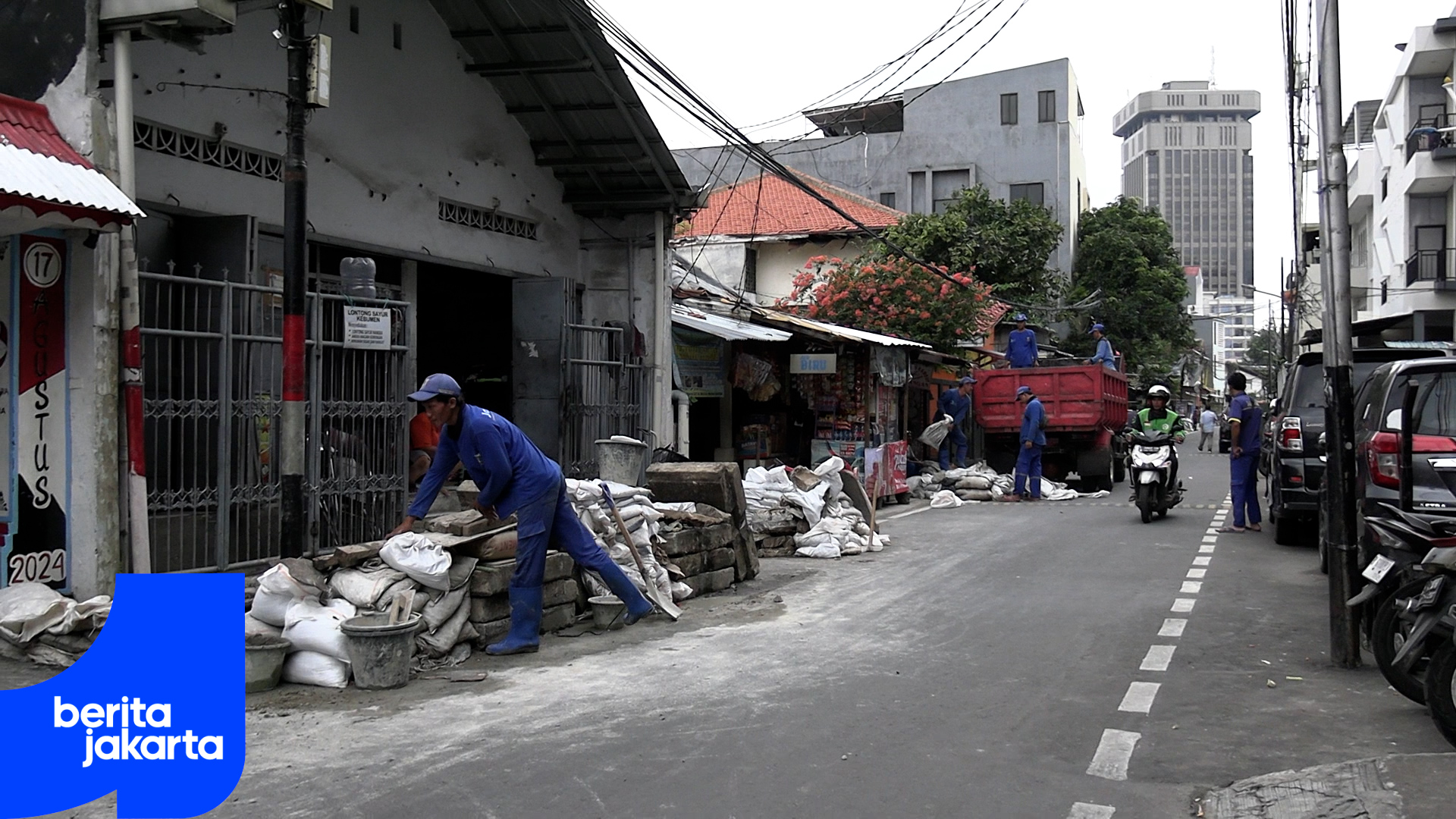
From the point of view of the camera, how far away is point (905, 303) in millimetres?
23516

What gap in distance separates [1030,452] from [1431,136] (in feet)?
65.8

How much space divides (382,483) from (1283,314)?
47380 mm

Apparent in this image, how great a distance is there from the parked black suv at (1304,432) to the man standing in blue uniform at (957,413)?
8897mm

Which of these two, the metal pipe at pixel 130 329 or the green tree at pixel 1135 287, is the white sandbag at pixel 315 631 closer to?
the metal pipe at pixel 130 329

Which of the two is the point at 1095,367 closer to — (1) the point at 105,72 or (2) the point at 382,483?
(2) the point at 382,483

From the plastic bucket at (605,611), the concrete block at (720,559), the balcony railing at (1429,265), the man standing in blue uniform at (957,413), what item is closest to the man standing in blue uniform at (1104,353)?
the man standing in blue uniform at (957,413)

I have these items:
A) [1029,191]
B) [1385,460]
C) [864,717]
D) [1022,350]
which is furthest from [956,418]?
[1029,191]

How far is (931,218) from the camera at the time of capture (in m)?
32.7

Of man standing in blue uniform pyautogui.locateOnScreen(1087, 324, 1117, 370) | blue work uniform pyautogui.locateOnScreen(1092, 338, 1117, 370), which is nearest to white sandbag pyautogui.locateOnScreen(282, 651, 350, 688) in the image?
man standing in blue uniform pyautogui.locateOnScreen(1087, 324, 1117, 370)

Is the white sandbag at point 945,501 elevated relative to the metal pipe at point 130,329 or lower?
lower

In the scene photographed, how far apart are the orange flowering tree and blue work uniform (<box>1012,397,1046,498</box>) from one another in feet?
14.8

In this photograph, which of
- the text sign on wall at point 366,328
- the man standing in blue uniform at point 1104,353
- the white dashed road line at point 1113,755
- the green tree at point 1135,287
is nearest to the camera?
the white dashed road line at point 1113,755

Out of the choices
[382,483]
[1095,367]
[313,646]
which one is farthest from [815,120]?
[313,646]

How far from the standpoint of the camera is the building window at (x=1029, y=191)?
137 ft
